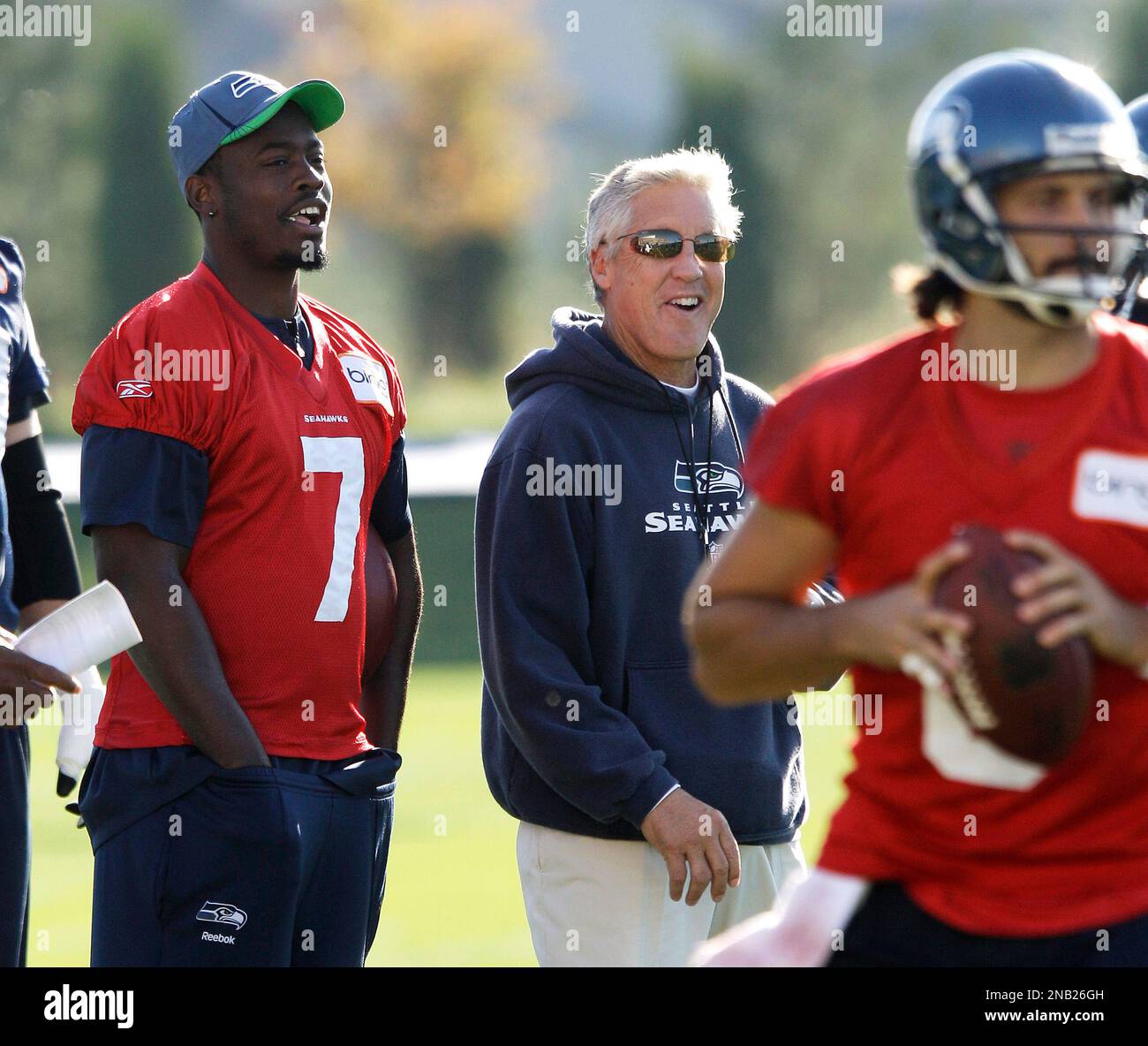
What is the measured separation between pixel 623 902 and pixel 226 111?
2.05m

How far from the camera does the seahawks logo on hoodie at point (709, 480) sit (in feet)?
14.3

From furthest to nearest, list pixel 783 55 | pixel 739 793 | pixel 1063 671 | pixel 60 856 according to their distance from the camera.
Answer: pixel 783 55, pixel 60 856, pixel 739 793, pixel 1063 671

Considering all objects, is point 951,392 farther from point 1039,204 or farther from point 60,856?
point 60,856

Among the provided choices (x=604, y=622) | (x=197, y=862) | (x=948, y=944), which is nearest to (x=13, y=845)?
(x=197, y=862)

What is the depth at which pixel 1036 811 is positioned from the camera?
2707 millimetres

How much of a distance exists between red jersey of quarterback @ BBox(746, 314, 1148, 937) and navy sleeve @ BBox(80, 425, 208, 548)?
1563 mm

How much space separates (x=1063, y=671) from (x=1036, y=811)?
250 millimetres

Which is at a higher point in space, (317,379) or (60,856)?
(317,379)

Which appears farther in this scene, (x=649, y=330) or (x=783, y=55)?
(x=783, y=55)

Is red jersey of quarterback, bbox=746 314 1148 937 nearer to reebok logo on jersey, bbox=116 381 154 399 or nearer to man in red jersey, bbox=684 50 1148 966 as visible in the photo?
man in red jersey, bbox=684 50 1148 966

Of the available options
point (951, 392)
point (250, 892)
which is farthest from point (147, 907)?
point (951, 392)

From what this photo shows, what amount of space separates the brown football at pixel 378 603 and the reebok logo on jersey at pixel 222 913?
74 cm

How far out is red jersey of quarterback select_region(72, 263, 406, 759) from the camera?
3.94m

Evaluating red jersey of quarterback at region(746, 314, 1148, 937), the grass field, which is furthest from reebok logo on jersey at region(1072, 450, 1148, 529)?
the grass field
